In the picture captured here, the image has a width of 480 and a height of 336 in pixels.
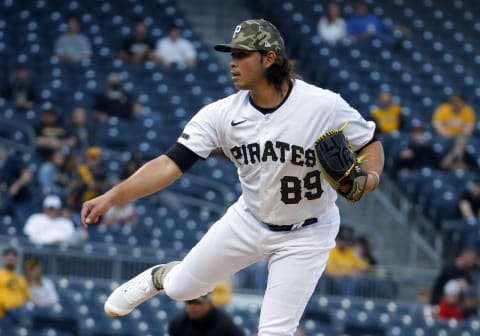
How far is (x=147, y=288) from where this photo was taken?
7582mm

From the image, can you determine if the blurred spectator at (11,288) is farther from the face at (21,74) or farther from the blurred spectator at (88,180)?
the face at (21,74)

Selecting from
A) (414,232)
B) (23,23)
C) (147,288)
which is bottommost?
(414,232)

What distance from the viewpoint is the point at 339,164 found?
6.50 metres

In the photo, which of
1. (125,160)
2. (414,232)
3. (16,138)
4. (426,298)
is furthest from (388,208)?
(16,138)

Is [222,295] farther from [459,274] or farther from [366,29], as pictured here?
[366,29]

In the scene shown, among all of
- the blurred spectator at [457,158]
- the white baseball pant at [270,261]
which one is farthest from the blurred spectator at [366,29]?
the white baseball pant at [270,261]

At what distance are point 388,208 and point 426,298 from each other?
2.02 metres

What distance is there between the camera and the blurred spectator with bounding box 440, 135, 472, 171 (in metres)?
15.6

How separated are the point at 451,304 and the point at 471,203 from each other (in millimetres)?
1788

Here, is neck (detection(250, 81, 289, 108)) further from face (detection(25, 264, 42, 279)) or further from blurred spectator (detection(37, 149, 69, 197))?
blurred spectator (detection(37, 149, 69, 197))

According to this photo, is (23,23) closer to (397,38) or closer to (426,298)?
(397,38)

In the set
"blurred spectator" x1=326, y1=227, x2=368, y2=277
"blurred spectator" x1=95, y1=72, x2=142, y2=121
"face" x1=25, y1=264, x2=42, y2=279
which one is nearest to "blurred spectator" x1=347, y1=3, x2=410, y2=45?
"blurred spectator" x1=95, y1=72, x2=142, y2=121

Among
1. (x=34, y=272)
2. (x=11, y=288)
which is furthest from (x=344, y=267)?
(x=11, y=288)

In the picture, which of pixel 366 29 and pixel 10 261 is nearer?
pixel 10 261
